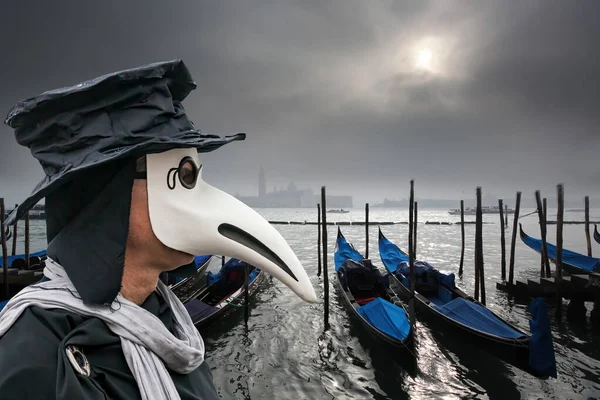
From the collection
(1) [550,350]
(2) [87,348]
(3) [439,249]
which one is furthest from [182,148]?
(3) [439,249]

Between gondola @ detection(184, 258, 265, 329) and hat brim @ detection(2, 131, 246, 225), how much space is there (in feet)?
24.9

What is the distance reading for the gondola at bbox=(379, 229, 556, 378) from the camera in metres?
5.63

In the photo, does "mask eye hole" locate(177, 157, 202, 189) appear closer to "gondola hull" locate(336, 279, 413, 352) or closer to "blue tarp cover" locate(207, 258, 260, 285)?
"gondola hull" locate(336, 279, 413, 352)

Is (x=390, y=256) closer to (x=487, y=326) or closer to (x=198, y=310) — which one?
(x=487, y=326)

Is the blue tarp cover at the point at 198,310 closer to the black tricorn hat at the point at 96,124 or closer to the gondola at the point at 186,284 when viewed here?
the gondola at the point at 186,284

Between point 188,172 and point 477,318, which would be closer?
point 188,172

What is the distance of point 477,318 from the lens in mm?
7160

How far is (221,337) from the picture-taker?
845 centimetres

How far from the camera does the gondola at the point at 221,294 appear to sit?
8.13m

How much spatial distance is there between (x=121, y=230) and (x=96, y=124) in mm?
365

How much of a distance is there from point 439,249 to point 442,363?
22146mm

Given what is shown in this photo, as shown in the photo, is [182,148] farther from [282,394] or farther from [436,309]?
[436,309]

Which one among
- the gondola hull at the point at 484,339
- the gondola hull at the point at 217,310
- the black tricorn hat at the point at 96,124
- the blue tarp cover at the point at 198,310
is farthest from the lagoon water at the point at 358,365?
the black tricorn hat at the point at 96,124

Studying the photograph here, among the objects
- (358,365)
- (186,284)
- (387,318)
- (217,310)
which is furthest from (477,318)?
(186,284)
